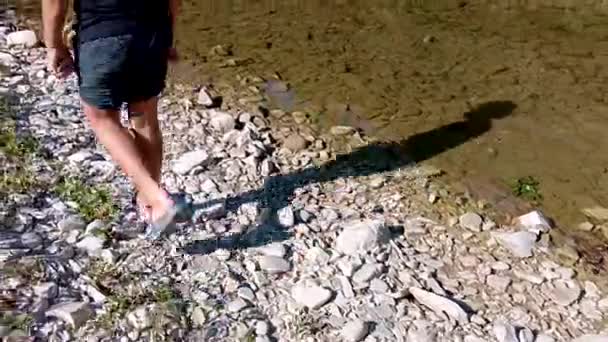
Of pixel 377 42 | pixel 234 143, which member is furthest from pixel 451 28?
pixel 234 143

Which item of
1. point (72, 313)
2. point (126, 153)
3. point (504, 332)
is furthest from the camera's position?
point (504, 332)

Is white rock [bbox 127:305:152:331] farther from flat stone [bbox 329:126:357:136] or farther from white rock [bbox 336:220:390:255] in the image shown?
flat stone [bbox 329:126:357:136]

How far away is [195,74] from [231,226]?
2.20 meters

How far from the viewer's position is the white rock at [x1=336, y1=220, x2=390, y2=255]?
4.57 meters

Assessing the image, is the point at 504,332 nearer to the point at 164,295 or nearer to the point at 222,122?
the point at 164,295

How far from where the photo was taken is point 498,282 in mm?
4543

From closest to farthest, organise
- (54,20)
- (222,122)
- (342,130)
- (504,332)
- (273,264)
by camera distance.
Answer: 1. (54,20)
2. (504,332)
3. (273,264)
4. (222,122)
5. (342,130)

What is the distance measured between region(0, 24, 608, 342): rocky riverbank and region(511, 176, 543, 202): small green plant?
329 mm

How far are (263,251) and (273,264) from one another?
131 millimetres

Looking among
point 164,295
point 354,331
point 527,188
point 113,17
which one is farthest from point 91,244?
point 527,188

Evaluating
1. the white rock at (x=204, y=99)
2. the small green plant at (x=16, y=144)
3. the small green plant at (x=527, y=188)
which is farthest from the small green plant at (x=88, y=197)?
the small green plant at (x=527, y=188)

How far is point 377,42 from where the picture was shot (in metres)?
7.17

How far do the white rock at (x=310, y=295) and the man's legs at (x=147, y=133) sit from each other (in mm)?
808

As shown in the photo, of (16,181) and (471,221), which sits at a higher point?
(16,181)
